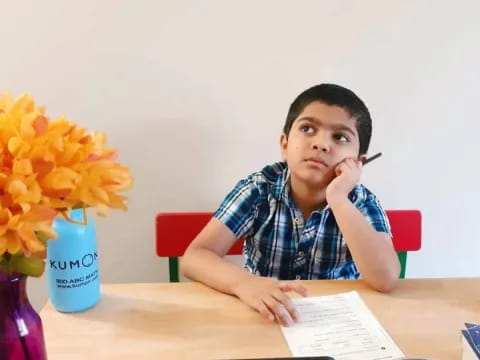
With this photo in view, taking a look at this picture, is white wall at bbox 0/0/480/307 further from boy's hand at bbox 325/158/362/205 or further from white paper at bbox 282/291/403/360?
white paper at bbox 282/291/403/360

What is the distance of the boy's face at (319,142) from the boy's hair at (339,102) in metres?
0.02

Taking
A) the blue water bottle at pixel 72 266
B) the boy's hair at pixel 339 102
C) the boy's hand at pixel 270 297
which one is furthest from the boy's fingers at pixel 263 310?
the boy's hair at pixel 339 102

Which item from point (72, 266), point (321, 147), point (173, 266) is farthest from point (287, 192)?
point (72, 266)

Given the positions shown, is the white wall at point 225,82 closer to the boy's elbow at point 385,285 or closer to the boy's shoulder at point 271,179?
the boy's shoulder at point 271,179

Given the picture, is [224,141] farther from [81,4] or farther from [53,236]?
[53,236]

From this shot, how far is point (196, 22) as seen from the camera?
4.41 feet

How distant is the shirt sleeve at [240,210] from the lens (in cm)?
121

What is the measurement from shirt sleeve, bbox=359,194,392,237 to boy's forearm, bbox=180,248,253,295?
1.17 feet

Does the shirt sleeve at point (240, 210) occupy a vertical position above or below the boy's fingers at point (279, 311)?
above

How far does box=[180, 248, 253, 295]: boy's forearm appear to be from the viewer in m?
0.97

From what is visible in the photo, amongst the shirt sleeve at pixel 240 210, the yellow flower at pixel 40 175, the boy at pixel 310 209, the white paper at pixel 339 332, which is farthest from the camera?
the shirt sleeve at pixel 240 210

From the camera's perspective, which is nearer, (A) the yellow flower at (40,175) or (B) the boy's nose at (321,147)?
(A) the yellow flower at (40,175)

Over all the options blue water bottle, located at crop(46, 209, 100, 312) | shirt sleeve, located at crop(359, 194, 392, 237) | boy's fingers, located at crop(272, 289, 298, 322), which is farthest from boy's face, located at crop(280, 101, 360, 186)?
blue water bottle, located at crop(46, 209, 100, 312)

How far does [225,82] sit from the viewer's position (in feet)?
4.56
